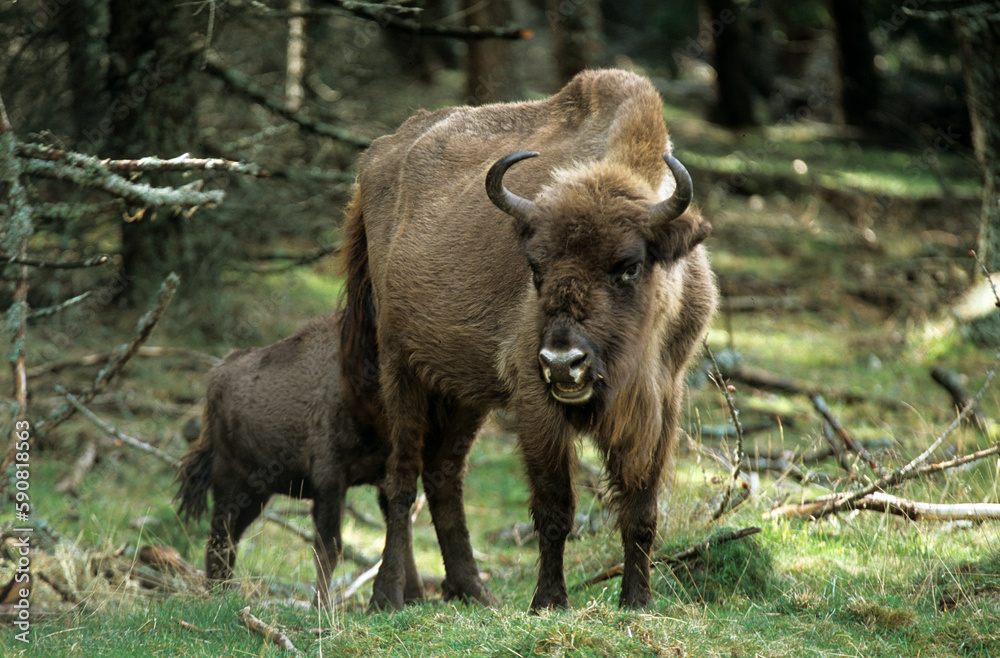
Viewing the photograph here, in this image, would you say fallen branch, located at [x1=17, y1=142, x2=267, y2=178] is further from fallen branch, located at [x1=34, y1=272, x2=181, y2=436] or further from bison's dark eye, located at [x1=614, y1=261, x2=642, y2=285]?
bison's dark eye, located at [x1=614, y1=261, x2=642, y2=285]

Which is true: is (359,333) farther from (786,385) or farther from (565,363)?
(786,385)

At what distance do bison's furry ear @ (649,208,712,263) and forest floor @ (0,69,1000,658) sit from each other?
1541 mm

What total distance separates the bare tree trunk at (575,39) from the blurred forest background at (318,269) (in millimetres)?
33

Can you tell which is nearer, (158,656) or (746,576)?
(158,656)

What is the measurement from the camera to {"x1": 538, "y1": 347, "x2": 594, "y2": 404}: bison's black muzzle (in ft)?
14.6

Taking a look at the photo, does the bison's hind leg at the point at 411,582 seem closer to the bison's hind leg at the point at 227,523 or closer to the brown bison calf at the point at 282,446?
the brown bison calf at the point at 282,446

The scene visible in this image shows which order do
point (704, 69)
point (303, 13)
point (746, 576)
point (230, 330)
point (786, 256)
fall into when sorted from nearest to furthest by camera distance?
point (746, 576), point (303, 13), point (230, 330), point (786, 256), point (704, 69)

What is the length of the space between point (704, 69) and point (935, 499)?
29.9m

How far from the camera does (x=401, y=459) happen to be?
20.4 feet

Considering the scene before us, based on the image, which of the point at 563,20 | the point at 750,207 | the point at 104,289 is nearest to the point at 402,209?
the point at 104,289

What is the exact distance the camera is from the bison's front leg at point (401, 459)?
6105 mm

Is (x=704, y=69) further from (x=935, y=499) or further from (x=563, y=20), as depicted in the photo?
(x=935, y=499)

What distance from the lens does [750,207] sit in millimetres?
18375

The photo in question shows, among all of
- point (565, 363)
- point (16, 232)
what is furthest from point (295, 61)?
point (565, 363)
